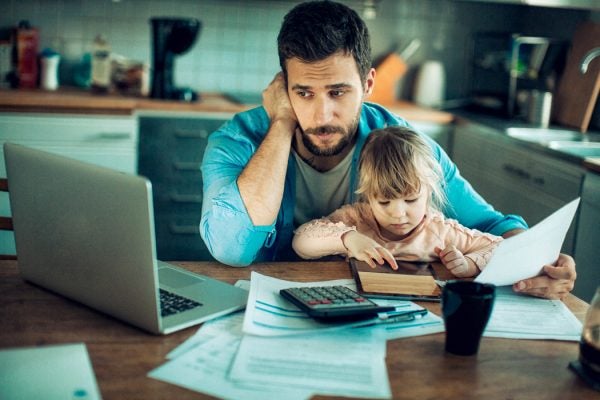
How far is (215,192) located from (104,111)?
1.72m

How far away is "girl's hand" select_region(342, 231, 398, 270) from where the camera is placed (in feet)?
5.32

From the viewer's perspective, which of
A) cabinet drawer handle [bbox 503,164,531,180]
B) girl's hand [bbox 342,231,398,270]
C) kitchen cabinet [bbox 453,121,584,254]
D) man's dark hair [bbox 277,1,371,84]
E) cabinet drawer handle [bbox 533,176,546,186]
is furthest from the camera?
cabinet drawer handle [bbox 503,164,531,180]

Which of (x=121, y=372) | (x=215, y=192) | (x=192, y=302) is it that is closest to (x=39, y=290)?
(x=192, y=302)

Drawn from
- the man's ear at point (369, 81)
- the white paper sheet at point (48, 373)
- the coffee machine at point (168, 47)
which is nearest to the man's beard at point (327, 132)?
the man's ear at point (369, 81)

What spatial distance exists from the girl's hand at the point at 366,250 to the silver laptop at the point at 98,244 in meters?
0.32

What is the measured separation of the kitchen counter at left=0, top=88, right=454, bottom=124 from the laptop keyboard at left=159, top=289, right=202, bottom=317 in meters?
2.16

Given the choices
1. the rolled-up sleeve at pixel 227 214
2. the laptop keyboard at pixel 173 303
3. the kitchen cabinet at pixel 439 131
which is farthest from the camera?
the kitchen cabinet at pixel 439 131

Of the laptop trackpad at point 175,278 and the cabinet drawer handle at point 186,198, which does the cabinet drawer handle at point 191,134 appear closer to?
the cabinet drawer handle at point 186,198

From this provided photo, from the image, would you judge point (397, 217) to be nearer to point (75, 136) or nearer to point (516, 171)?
point (516, 171)

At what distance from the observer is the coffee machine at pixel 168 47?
141 inches

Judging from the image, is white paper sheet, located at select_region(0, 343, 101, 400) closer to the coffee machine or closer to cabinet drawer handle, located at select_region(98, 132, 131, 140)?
cabinet drawer handle, located at select_region(98, 132, 131, 140)

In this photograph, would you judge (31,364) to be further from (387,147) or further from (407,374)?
(387,147)

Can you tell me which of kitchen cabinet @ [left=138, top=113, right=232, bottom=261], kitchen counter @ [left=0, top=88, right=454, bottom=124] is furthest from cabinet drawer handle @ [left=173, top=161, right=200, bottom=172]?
kitchen counter @ [left=0, top=88, right=454, bottom=124]

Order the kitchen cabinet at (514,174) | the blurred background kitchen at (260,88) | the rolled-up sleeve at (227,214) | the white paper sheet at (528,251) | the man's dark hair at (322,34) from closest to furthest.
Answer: the white paper sheet at (528,251), the rolled-up sleeve at (227,214), the man's dark hair at (322,34), the kitchen cabinet at (514,174), the blurred background kitchen at (260,88)
